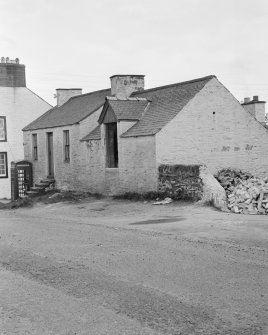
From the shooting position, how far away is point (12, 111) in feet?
141

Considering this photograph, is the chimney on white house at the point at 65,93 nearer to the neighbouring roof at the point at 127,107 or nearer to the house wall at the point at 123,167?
the house wall at the point at 123,167

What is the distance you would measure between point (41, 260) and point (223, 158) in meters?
15.8

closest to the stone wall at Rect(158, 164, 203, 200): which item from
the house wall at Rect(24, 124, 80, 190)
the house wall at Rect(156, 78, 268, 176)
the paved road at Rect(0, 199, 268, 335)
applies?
the house wall at Rect(156, 78, 268, 176)

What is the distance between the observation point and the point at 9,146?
43.1 metres

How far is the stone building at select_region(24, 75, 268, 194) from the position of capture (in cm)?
2392

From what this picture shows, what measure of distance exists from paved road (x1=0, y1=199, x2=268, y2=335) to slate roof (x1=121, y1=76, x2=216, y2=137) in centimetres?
858

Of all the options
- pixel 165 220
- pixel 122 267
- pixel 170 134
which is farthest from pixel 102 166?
pixel 122 267

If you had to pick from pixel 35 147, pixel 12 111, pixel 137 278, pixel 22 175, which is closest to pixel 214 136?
pixel 35 147

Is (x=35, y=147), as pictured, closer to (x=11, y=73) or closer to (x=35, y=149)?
(x=35, y=149)

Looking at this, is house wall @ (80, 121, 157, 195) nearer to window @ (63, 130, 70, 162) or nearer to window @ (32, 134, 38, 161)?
window @ (63, 130, 70, 162)

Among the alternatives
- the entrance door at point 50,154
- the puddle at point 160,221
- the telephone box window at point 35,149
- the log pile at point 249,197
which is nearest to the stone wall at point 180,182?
the log pile at point 249,197

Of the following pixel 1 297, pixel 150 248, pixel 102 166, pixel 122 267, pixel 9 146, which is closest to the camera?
pixel 1 297

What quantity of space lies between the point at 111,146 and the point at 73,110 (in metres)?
7.46

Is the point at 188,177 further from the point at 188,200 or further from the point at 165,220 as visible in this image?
the point at 165,220
